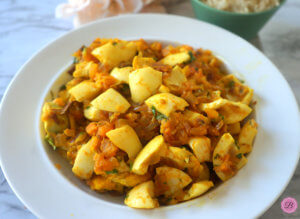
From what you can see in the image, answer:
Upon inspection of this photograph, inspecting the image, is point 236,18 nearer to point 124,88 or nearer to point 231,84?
point 231,84

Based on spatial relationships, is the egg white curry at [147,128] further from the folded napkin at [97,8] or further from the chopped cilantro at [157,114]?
the folded napkin at [97,8]

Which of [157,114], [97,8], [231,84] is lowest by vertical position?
[231,84]

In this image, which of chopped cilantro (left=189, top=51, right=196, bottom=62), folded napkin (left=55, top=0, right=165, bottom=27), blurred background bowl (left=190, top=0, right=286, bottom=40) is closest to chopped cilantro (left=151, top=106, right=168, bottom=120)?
chopped cilantro (left=189, top=51, right=196, bottom=62)

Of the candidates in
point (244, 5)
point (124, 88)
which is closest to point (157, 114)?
point (124, 88)

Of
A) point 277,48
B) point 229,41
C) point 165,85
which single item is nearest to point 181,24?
point 229,41

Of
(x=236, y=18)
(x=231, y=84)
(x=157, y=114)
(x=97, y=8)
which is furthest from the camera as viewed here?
(x=97, y=8)

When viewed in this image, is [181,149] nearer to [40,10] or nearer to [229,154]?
[229,154]

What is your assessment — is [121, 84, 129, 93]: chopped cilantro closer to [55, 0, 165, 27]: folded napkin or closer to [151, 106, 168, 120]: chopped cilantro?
[151, 106, 168, 120]: chopped cilantro
